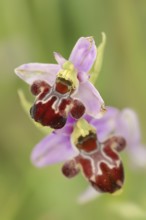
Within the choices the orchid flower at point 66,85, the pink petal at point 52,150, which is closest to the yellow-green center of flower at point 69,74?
the orchid flower at point 66,85

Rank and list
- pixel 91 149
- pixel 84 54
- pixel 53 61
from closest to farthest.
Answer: pixel 84 54
pixel 91 149
pixel 53 61

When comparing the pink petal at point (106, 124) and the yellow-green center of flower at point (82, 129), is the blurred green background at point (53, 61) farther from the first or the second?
the yellow-green center of flower at point (82, 129)

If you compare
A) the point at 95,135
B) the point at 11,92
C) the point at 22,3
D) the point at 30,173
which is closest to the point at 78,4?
the point at 22,3

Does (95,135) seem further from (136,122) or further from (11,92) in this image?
(11,92)

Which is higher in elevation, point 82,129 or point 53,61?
point 82,129

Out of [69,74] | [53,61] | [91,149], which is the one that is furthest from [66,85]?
[53,61]

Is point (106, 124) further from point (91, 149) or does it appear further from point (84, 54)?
point (84, 54)
